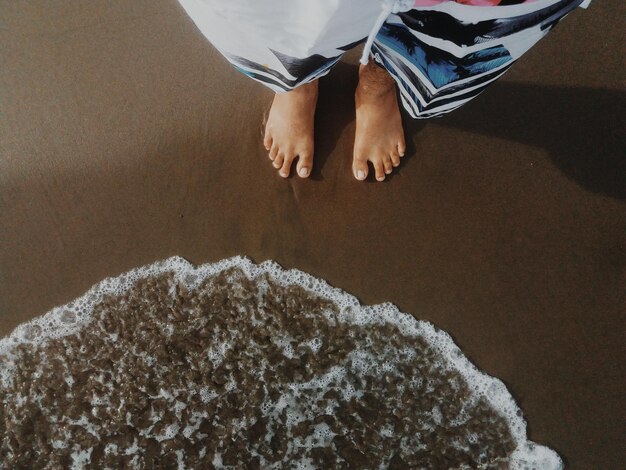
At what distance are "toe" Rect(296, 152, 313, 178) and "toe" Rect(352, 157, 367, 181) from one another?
171 mm

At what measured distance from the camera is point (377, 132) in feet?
5.97

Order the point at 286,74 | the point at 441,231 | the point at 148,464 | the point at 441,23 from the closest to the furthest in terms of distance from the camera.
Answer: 1. the point at 441,23
2. the point at 286,74
3. the point at 148,464
4. the point at 441,231

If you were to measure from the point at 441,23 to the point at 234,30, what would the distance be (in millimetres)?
391

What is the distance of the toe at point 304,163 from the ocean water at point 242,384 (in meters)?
0.37

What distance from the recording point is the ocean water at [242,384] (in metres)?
1.73

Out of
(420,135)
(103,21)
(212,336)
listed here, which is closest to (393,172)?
(420,135)

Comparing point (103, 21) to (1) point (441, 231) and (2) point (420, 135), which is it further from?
(1) point (441, 231)

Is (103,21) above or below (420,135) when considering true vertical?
above

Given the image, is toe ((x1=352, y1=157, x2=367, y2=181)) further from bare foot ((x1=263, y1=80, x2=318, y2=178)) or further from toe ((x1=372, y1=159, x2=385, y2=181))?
bare foot ((x1=263, y1=80, x2=318, y2=178))

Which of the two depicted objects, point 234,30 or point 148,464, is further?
point 148,464

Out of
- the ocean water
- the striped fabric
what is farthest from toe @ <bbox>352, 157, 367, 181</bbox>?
→ the striped fabric

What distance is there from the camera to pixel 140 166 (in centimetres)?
186

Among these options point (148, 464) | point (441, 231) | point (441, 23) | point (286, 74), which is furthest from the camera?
point (441, 231)

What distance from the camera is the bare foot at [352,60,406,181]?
5.88 feet
